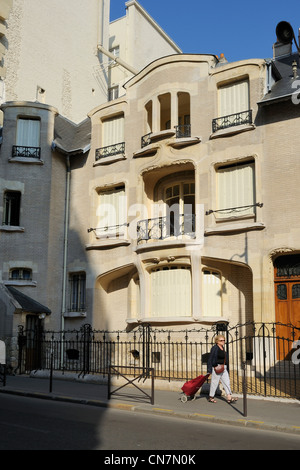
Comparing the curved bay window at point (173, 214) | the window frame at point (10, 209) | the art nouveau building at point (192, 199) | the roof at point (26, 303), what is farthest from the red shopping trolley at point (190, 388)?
the window frame at point (10, 209)

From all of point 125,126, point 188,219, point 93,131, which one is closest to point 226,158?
point 188,219

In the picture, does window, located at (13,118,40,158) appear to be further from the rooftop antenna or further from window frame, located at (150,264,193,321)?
the rooftop antenna

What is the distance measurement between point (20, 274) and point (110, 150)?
6.69 m

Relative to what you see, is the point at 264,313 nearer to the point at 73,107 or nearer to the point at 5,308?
the point at 5,308

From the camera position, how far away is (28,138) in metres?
23.0

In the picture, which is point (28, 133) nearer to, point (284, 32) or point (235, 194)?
point (235, 194)

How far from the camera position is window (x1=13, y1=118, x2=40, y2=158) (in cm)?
2267

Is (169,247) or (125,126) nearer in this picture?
(169,247)

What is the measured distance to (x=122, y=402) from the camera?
1187 cm

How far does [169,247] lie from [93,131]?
7306 mm

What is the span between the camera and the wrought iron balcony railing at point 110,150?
22125mm

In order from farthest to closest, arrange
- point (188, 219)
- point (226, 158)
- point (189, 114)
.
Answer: point (189, 114) → point (188, 219) → point (226, 158)

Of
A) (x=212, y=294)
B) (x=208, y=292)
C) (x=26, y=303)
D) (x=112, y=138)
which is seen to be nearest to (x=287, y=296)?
(x=212, y=294)

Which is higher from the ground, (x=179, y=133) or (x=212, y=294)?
(x=179, y=133)
